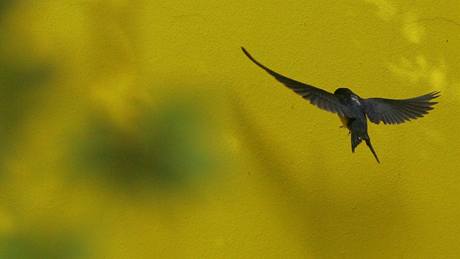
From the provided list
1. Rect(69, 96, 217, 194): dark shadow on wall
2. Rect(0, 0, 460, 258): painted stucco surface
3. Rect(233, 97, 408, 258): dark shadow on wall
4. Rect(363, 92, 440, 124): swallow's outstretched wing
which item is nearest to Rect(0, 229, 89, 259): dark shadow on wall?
Rect(0, 0, 460, 258): painted stucco surface

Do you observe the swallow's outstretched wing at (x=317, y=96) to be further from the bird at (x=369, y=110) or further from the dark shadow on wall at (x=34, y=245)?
the dark shadow on wall at (x=34, y=245)

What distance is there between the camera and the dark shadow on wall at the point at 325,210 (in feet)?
7.17

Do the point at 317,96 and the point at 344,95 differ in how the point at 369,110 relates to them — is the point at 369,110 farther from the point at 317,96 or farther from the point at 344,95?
the point at 317,96

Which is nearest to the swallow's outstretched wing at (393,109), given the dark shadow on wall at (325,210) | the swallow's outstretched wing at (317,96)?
the swallow's outstretched wing at (317,96)

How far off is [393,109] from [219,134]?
482mm

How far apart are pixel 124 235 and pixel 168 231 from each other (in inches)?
4.8

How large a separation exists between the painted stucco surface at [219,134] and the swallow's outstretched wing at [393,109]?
0.20 m

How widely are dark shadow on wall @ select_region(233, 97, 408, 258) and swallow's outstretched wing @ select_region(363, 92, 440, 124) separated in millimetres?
245

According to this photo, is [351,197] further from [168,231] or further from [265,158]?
[168,231]

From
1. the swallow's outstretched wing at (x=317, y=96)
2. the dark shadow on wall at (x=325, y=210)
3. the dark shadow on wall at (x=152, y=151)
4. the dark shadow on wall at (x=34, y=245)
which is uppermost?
the dark shadow on wall at (x=152, y=151)

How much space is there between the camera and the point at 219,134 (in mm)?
2168

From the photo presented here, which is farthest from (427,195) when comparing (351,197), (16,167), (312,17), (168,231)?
(16,167)

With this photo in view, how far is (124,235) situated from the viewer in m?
2.14

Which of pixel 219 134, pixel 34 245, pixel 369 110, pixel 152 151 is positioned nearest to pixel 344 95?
pixel 369 110
